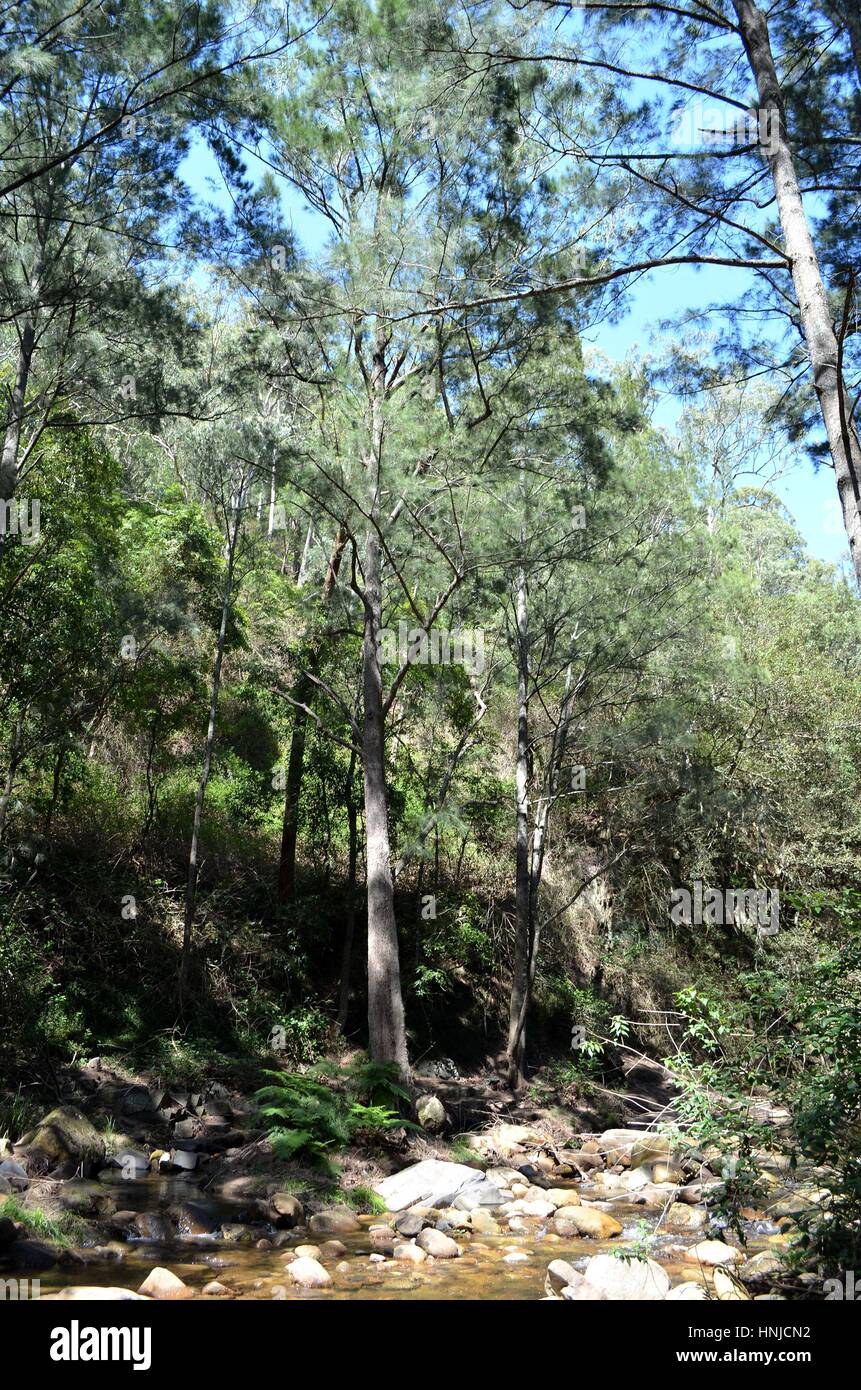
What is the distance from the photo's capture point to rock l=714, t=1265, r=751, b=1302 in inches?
155

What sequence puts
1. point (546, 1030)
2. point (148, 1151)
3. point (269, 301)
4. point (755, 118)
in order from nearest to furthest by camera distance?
point (755, 118) → point (148, 1151) → point (269, 301) → point (546, 1030)

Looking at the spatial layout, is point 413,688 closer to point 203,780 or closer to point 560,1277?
point 203,780

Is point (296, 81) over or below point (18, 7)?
over

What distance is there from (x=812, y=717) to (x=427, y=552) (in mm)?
8433

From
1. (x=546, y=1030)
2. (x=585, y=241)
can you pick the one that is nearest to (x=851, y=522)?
(x=585, y=241)

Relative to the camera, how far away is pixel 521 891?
1170 cm

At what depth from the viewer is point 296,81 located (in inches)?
367

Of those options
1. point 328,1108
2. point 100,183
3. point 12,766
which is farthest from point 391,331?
point 328,1108

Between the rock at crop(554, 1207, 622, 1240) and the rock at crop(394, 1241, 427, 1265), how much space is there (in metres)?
1.38

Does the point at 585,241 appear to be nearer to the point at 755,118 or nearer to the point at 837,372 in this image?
the point at 755,118

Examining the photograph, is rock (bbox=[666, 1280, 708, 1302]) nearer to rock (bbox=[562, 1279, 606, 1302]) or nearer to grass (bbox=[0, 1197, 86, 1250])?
rock (bbox=[562, 1279, 606, 1302])

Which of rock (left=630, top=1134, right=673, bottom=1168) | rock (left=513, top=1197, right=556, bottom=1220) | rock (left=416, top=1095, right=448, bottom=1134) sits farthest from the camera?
rock (left=416, top=1095, right=448, bottom=1134)

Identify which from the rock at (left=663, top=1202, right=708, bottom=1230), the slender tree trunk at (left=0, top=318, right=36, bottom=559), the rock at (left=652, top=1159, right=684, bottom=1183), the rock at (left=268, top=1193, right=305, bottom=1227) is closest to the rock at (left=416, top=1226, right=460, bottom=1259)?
the rock at (left=268, top=1193, right=305, bottom=1227)
